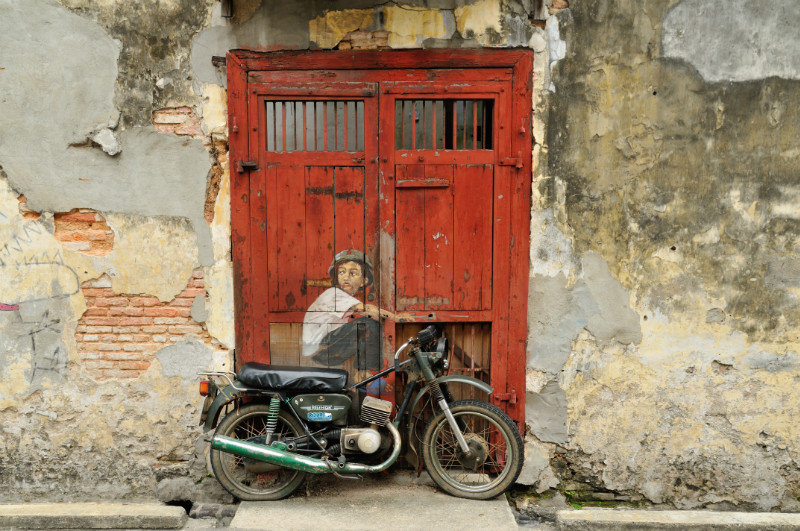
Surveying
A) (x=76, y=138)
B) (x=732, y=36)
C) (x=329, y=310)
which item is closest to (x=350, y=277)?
(x=329, y=310)

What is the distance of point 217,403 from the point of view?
3920 millimetres

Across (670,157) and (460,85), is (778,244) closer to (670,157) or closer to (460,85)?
(670,157)

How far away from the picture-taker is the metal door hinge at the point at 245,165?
Answer: 158 inches

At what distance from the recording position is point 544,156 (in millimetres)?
4043

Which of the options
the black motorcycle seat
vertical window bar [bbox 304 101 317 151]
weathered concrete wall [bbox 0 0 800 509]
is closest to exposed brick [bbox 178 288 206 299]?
weathered concrete wall [bbox 0 0 800 509]

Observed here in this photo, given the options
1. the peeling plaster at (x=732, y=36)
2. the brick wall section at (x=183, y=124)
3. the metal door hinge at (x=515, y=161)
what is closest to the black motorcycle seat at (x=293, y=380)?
the brick wall section at (x=183, y=124)

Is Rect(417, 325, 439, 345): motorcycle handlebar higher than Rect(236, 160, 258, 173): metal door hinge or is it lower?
lower

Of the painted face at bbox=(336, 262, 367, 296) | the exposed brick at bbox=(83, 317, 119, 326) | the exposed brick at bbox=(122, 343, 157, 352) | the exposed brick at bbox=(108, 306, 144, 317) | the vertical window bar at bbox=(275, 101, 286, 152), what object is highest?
the vertical window bar at bbox=(275, 101, 286, 152)

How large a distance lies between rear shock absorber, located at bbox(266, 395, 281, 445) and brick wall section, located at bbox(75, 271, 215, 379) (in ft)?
2.23

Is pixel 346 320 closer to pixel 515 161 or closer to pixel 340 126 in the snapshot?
pixel 340 126

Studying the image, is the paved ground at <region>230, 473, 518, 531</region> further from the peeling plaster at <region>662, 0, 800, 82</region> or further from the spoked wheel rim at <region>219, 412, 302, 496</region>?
the peeling plaster at <region>662, 0, 800, 82</region>

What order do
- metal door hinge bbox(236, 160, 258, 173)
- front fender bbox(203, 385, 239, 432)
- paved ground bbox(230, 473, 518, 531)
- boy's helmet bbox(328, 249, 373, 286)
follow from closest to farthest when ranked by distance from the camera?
1. paved ground bbox(230, 473, 518, 531)
2. front fender bbox(203, 385, 239, 432)
3. metal door hinge bbox(236, 160, 258, 173)
4. boy's helmet bbox(328, 249, 373, 286)

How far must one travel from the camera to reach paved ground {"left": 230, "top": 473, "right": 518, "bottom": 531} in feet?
12.2

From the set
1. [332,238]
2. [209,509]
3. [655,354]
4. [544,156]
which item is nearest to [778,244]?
[655,354]
